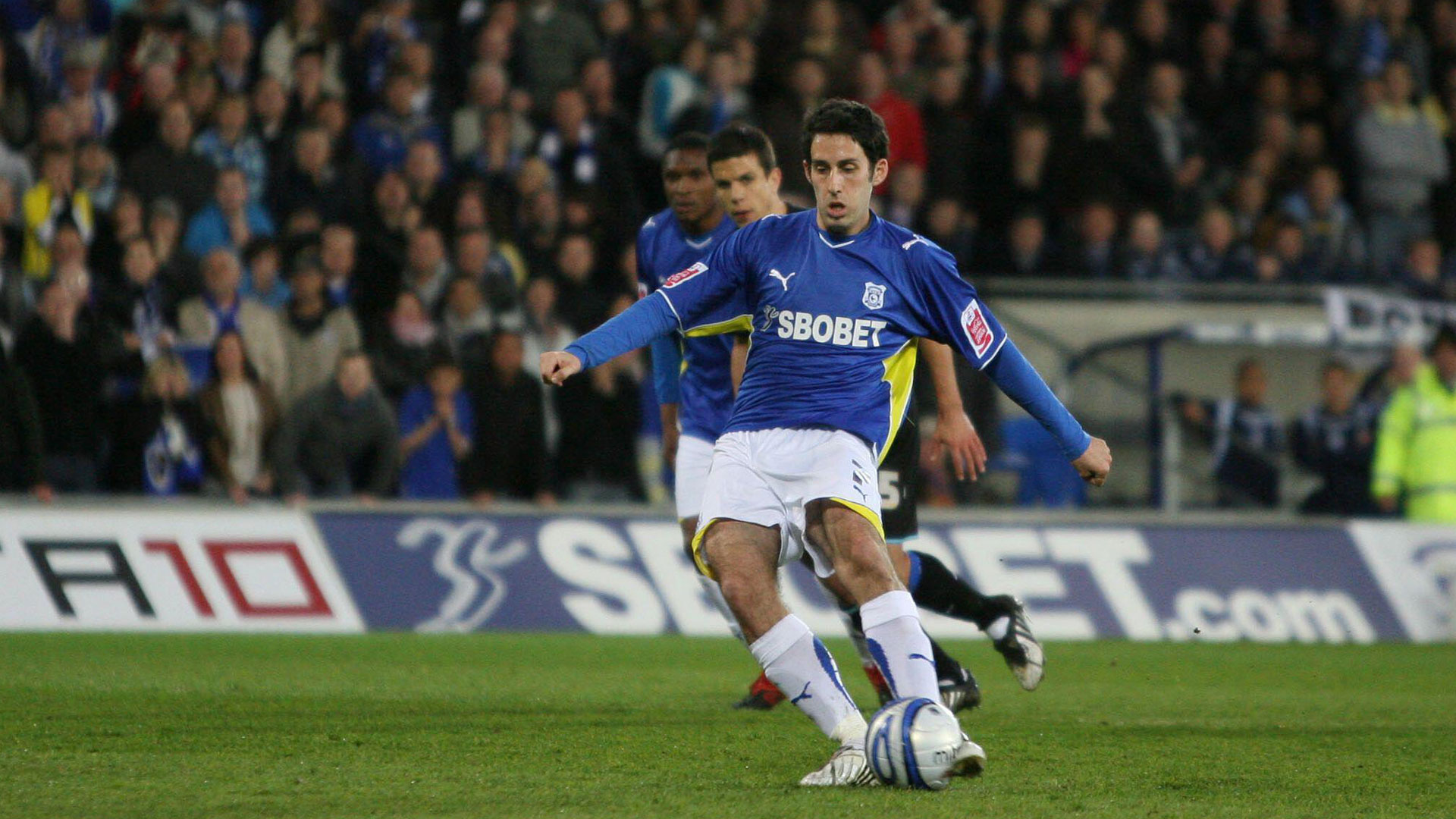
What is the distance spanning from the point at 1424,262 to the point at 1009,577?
5299 millimetres

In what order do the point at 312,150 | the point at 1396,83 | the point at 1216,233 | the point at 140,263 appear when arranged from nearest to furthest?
the point at 140,263 → the point at 312,150 → the point at 1216,233 → the point at 1396,83

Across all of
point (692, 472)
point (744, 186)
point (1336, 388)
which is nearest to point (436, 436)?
point (692, 472)

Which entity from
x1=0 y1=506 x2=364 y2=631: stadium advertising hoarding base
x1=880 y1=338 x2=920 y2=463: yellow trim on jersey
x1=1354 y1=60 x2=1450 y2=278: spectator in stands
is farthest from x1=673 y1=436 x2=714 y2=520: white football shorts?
x1=1354 y1=60 x2=1450 y2=278: spectator in stands

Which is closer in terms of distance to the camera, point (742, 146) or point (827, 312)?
point (827, 312)

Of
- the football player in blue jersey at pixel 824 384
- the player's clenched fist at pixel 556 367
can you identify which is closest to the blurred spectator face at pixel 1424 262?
the football player in blue jersey at pixel 824 384

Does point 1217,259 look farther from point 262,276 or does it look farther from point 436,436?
point 262,276

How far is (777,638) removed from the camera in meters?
5.58

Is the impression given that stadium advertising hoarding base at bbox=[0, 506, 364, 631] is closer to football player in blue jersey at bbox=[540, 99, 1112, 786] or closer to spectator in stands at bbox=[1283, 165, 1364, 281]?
football player in blue jersey at bbox=[540, 99, 1112, 786]

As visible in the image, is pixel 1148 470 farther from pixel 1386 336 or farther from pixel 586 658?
pixel 586 658

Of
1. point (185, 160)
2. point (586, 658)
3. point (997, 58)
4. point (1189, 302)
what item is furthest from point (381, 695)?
point (997, 58)

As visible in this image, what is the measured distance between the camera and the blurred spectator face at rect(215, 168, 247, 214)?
12.7m

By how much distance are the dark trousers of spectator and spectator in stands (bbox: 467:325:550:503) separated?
2374 millimetres

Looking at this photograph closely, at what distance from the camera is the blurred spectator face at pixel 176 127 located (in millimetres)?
12875

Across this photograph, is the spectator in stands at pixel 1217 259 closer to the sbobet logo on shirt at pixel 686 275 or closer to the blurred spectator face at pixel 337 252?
the blurred spectator face at pixel 337 252
